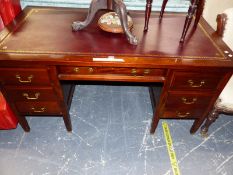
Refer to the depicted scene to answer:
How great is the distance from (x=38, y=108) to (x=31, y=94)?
0.16 metres

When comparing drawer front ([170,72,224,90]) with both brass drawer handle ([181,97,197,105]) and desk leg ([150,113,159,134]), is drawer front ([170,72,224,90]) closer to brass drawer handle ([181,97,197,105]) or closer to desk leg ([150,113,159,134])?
brass drawer handle ([181,97,197,105])

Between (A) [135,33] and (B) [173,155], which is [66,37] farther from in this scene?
(B) [173,155]

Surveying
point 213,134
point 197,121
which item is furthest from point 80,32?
point 213,134

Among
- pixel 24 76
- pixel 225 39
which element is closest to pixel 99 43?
pixel 24 76

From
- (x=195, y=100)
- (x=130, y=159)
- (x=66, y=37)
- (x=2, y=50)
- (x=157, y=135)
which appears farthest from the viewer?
(x=157, y=135)

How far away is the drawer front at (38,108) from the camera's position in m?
1.54

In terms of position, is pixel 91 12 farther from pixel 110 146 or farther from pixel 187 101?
pixel 110 146

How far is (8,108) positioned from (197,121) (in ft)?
5.44

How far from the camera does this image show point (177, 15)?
176cm

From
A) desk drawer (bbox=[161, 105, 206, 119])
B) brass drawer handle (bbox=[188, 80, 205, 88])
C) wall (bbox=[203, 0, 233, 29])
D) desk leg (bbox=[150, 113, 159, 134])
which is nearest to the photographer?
brass drawer handle (bbox=[188, 80, 205, 88])

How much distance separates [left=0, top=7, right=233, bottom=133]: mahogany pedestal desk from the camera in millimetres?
1244

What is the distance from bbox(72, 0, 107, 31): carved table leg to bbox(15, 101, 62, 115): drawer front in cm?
62

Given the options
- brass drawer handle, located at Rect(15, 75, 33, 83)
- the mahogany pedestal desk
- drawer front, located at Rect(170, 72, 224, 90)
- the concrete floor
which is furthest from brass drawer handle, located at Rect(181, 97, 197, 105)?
brass drawer handle, located at Rect(15, 75, 33, 83)

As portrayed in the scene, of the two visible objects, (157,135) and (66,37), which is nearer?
(66,37)
